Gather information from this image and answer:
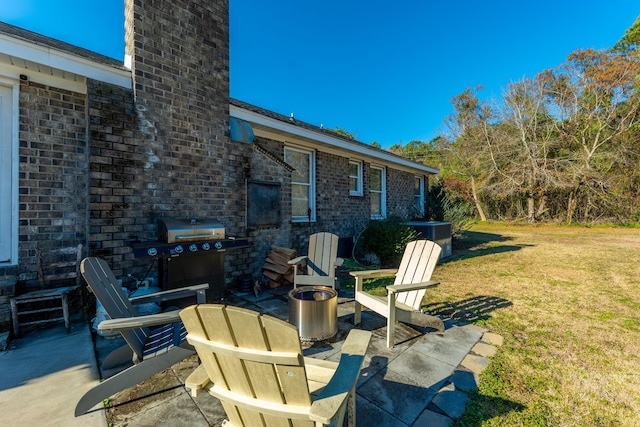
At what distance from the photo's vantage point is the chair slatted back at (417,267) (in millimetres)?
3146

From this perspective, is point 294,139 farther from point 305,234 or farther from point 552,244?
point 552,244

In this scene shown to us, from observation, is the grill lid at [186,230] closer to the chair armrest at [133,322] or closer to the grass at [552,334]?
the chair armrest at [133,322]

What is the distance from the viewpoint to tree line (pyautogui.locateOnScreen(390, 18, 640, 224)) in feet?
49.1

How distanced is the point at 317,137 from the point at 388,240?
3.10 metres

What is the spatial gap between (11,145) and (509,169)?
21058 mm

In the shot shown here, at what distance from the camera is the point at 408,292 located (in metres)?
3.26

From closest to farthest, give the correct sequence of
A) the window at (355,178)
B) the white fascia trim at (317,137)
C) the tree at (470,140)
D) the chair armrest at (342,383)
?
1. the chair armrest at (342,383)
2. the white fascia trim at (317,137)
3. the window at (355,178)
4. the tree at (470,140)

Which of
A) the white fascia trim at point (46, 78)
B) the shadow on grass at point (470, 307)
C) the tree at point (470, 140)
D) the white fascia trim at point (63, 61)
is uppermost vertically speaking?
the tree at point (470, 140)

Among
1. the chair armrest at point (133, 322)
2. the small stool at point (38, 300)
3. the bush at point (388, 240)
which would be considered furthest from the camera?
the bush at point (388, 240)

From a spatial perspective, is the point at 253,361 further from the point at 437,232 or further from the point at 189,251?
the point at 437,232

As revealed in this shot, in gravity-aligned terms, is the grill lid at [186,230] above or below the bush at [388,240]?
above

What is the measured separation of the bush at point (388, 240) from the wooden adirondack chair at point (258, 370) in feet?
18.9

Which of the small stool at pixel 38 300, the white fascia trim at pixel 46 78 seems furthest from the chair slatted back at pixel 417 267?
the white fascia trim at pixel 46 78

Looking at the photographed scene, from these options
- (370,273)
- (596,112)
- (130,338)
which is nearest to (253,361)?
(130,338)
